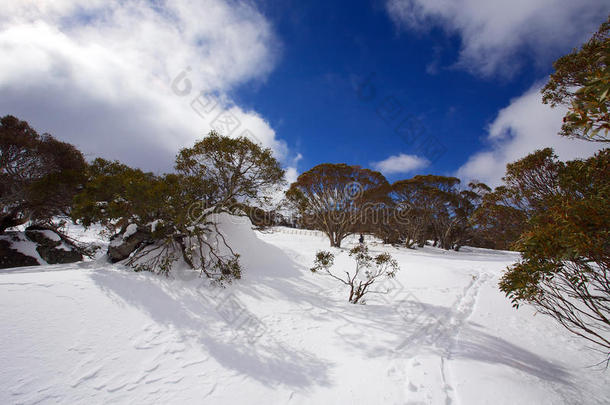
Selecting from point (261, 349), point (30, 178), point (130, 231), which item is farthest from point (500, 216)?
point (30, 178)

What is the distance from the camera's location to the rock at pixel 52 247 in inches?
422

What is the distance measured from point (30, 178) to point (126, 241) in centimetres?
803

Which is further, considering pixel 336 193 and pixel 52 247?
pixel 336 193

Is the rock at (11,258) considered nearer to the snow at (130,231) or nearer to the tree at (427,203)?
the snow at (130,231)

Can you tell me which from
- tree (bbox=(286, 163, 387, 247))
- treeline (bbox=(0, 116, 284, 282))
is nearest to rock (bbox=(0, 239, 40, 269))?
treeline (bbox=(0, 116, 284, 282))

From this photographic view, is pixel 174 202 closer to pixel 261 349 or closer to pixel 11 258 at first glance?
pixel 261 349

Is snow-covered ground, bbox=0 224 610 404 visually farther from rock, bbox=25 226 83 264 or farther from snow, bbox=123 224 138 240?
rock, bbox=25 226 83 264

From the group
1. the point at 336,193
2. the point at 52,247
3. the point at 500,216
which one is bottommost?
the point at 52,247

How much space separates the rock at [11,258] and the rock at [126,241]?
491cm

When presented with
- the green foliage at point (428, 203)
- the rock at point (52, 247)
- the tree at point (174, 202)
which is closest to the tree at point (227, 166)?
the tree at point (174, 202)

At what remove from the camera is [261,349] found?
417cm

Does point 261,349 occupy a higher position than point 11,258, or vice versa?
point 261,349

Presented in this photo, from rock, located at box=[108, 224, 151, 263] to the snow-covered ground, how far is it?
2.60 meters

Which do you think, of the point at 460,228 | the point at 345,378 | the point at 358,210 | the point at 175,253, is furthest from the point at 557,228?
the point at 460,228
